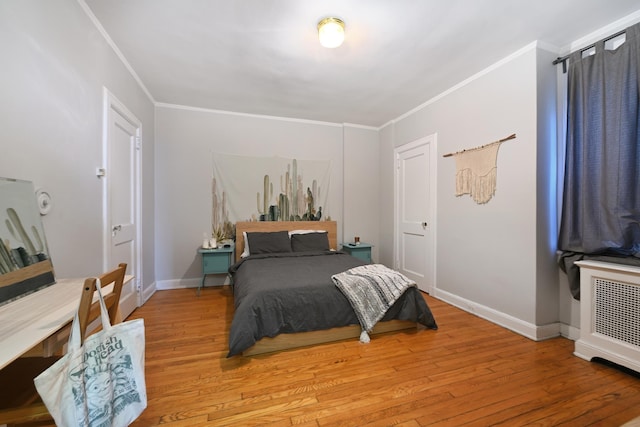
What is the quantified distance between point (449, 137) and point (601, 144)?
4.31 ft

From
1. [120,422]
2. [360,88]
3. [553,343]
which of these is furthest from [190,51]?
[553,343]

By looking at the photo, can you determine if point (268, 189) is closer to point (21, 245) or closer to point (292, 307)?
point (292, 307)

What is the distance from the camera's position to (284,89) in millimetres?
3104

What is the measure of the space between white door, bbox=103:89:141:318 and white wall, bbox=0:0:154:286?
0.11 m

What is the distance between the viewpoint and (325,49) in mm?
2312

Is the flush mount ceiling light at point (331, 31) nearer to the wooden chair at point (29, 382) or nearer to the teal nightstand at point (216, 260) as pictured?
the wooden chair at point (29, 382)

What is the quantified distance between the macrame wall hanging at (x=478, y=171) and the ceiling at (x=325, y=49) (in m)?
0.81

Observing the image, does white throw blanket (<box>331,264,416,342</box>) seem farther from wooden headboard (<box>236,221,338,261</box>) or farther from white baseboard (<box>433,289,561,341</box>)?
wooden headboard (<box>236,221,338,261</box>)

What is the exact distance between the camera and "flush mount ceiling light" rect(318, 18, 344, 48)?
192cm

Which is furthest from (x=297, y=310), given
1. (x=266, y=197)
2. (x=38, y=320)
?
(x=266, y=197)

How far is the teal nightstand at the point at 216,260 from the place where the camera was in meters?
3.37

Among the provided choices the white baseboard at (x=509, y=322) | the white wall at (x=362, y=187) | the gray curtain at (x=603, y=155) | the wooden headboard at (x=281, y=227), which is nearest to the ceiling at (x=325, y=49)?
the gray curtain at (x=603, y=155)

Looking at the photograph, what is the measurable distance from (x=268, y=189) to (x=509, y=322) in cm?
325

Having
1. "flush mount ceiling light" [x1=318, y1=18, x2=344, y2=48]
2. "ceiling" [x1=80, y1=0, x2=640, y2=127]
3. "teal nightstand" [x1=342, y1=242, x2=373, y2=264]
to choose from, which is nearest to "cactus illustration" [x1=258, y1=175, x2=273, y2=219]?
"ceiling" [x1=80, y1=0, x2=640, y2=127]
